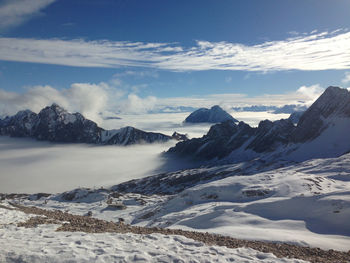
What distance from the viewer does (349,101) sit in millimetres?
179625

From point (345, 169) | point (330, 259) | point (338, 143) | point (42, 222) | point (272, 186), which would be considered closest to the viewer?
point (330, 259)

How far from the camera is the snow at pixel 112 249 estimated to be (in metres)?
12.1

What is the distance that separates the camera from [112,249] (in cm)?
1343

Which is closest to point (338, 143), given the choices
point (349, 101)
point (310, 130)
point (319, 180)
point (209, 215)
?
point (310, 130)

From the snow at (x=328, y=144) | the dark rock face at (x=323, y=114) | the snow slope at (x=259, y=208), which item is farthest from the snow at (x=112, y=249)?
the dark rock face at (x=323, y=114)

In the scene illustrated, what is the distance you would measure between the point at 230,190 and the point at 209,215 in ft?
67.6

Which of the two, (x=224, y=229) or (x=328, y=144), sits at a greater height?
(x=328, y=144)

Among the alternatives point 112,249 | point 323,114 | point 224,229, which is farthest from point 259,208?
point 323,114

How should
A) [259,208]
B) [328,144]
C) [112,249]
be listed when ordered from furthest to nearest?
[328,144]
[259,208]
[112,249]

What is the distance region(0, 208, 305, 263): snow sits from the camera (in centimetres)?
1205

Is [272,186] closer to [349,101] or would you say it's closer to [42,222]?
[42,222]

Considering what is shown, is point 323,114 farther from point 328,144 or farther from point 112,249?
point 112,249

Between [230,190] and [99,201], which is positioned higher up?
[230,190]

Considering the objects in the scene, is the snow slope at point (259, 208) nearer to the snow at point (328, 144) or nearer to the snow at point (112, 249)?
the snow at point (112, 249)
